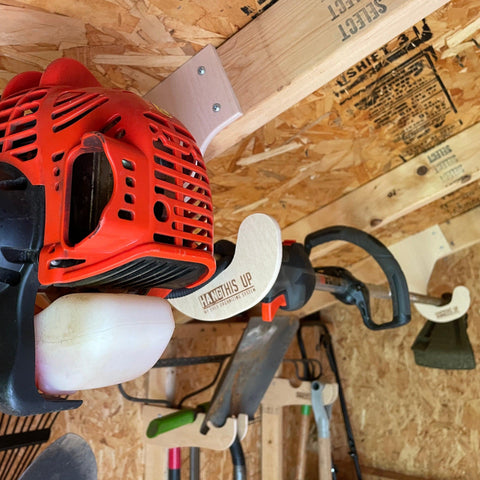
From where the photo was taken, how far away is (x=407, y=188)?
5.30ft

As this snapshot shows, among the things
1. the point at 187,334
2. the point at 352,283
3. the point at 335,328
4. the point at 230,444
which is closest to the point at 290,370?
the point at 335,328

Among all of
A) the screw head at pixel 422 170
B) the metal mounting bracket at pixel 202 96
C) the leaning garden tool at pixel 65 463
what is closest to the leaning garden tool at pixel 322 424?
the screw head at pixel 422 170

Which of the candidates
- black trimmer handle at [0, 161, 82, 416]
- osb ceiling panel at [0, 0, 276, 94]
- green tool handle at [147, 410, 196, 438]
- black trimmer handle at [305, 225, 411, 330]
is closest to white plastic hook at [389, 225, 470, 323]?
black trimmer handle at [305, 225, 411, 330]

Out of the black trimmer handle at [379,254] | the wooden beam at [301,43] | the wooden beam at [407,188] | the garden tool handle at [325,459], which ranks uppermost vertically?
the wooden beam at [301,43]

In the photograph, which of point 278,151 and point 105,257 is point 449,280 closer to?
point 278,151

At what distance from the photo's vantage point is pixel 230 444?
1.53 m

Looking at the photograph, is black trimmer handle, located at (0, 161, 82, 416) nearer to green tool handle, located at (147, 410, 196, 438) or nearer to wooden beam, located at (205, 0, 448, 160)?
wooden beam, located at (205, 0, 448, 160)

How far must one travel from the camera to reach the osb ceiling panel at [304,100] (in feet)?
2.95

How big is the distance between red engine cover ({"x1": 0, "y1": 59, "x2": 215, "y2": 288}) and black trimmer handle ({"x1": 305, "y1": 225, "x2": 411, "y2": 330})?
1.78 ft

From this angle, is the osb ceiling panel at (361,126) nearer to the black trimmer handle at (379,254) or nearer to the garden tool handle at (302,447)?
the black trimmer handle at (379,254)

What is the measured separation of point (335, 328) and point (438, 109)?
165cm

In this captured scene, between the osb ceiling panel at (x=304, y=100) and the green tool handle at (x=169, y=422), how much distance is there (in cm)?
62

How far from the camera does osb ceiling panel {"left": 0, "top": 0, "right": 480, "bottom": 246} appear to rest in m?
0.90

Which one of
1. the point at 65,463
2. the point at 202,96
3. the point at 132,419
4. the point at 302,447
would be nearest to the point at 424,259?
the point at 302,447
